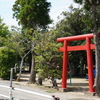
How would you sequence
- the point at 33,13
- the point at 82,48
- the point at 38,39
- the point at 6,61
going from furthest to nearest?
the point at 6,61
the point at 33,13
the point at 38,39
the point at 82,48

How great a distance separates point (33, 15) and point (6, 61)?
19.6ft

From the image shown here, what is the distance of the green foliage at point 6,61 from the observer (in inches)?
730

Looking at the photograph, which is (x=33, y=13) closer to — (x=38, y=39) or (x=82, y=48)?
(x=38, y=39)

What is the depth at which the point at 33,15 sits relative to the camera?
16969mm

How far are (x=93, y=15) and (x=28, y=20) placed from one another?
8.48 metres

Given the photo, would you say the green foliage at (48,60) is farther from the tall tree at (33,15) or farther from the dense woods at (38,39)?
the tall tree at (33,15)

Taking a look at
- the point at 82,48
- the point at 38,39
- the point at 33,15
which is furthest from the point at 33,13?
the point at 82,48

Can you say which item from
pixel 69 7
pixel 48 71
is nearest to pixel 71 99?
pixel 48 71

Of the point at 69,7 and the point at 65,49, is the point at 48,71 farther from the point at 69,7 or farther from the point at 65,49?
the point at 69,7

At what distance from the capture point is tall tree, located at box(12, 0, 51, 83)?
1700 cm

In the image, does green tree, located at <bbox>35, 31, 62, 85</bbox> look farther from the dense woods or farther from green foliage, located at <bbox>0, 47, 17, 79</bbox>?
green foliage, located at <bbox>0, 47, 17, 79</bbox>

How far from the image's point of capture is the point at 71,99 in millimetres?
9766

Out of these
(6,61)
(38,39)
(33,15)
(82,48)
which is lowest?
(6,61)

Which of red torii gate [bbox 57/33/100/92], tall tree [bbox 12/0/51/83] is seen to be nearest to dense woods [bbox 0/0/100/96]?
tall tree [bbox 12/0/51/83]
